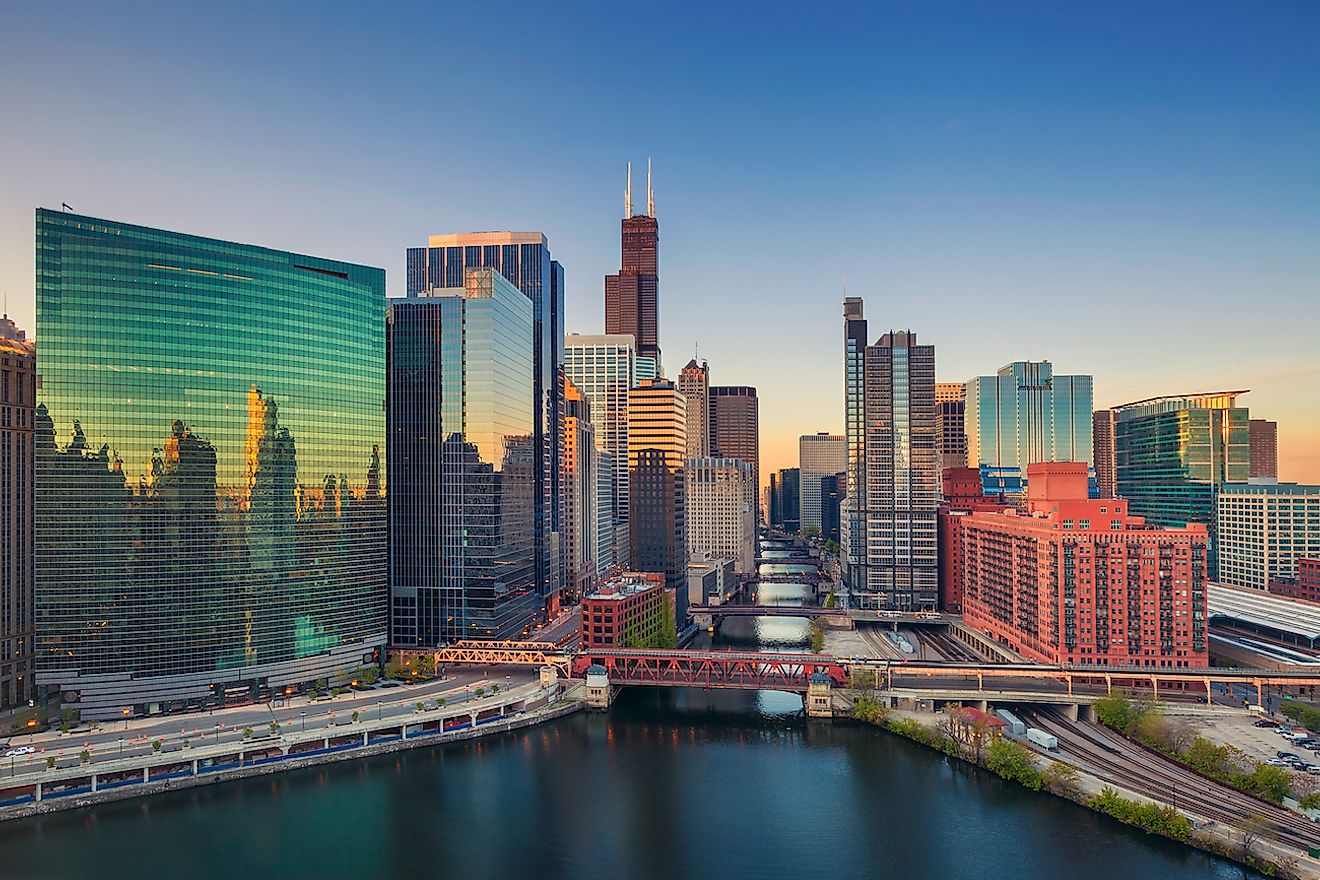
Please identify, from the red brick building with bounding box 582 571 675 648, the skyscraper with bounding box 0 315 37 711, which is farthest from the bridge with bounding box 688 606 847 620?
the skyscraper with bounding box 0 315 37 711

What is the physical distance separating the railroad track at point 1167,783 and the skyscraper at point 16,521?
122 metres

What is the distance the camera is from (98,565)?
10656 centimetres

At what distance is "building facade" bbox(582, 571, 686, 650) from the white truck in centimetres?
6008

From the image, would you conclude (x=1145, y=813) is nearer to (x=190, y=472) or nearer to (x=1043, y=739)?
(x=1043, y=739)

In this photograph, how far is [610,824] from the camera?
80688mm

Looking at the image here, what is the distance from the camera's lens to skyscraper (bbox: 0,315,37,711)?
108062 millimetres

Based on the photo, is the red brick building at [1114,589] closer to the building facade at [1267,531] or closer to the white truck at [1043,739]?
the white truck at [1043,739]

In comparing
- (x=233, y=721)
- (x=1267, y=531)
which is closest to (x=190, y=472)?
(x=233, y=721)

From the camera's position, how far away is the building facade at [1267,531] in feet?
585

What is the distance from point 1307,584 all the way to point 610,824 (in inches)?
5797

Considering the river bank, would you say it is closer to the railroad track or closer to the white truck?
the railroad track

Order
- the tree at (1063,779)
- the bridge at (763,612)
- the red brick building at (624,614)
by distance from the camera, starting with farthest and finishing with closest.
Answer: the bridge at (763,612) → the red brick building at (624,614) → the tree at (1063,779)

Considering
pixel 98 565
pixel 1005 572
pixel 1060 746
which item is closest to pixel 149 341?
pixel 98 565

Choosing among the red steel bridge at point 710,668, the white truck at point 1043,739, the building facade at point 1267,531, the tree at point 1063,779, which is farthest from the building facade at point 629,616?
the building facade at point 1267,531
